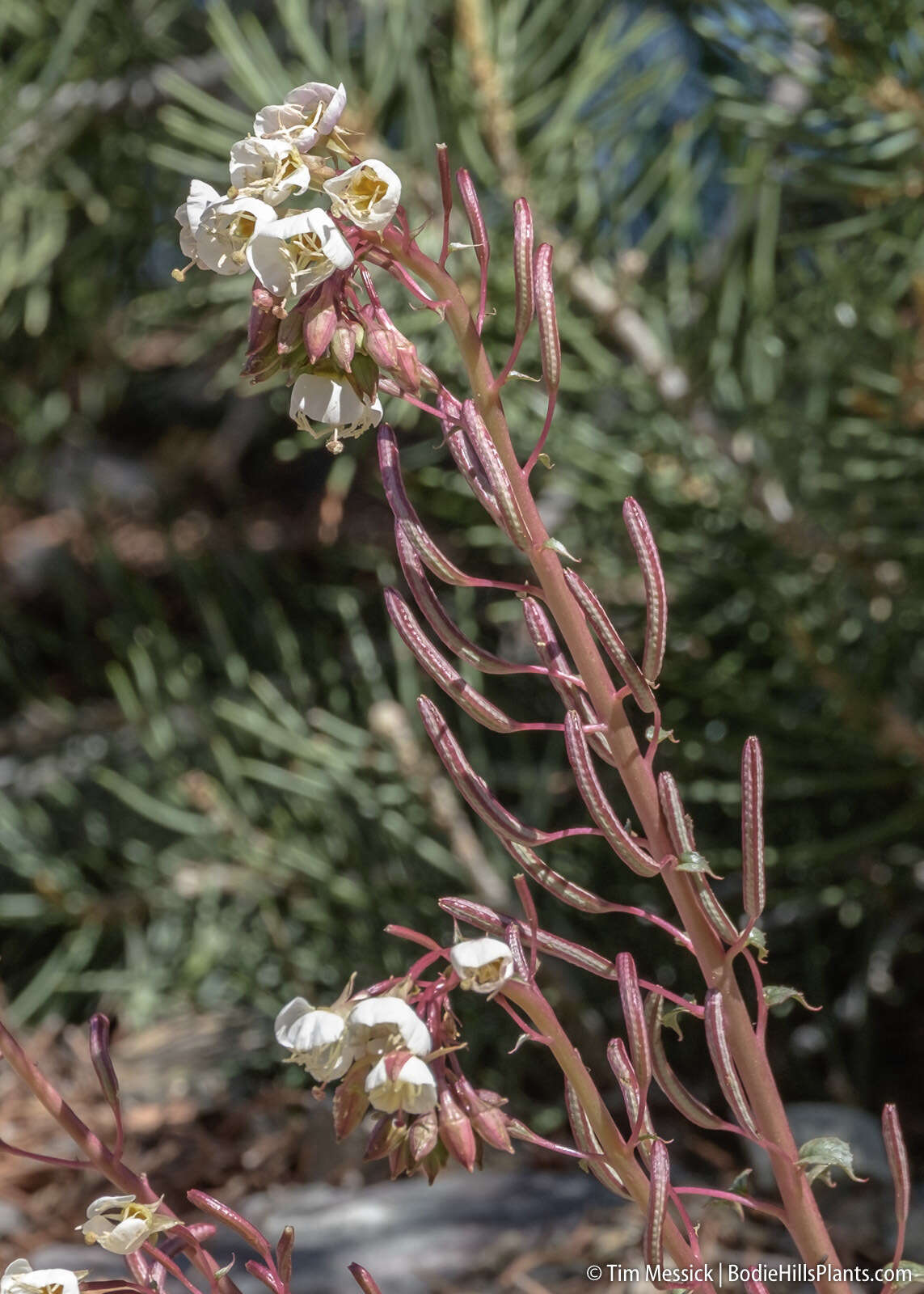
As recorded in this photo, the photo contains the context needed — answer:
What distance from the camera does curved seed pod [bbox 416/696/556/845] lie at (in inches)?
17.0

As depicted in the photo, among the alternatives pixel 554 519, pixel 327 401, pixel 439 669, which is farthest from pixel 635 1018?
pixel 554 519

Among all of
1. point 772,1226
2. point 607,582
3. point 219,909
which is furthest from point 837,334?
point 219,909

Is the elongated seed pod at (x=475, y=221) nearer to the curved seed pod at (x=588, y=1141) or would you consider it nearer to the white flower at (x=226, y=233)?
the white flower at (x=226, y=233)

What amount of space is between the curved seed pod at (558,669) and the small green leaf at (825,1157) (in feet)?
0.54

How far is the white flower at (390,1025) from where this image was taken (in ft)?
1.33

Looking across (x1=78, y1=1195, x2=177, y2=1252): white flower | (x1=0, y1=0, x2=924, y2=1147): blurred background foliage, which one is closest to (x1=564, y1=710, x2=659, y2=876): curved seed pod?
(x1=78, y1=1195, x2=177, y2=1252): white flower

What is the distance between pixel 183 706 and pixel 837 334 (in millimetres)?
828

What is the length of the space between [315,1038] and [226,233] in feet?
0.92

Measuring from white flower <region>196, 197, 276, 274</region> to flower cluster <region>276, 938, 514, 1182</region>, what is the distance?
25cm

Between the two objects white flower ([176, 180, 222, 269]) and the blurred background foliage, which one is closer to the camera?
white flower ([176, 180, 222, 269])

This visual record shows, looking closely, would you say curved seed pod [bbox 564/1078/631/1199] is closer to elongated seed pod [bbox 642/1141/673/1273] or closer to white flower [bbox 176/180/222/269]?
elongated seed pod [bbox 642/1141/673/1273]

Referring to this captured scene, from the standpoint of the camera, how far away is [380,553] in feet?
4.75

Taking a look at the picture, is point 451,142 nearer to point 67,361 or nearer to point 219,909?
point 67,361

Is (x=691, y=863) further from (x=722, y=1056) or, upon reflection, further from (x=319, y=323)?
(x=319, y=323)
